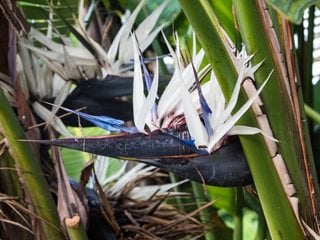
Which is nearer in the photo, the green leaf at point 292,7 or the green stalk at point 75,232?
the green leaf at point 292,7

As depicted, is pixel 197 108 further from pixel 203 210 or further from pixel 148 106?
pixel 203 210

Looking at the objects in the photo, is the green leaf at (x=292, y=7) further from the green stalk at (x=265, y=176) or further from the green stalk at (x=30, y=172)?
the green stalk at (x=30, y=172)

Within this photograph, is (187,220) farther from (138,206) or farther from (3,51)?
(3,51)

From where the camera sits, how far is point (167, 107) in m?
0.43

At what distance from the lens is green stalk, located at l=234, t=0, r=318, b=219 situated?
0.39 metres

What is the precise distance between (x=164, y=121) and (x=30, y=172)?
143 millimetres

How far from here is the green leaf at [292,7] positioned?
279 mm

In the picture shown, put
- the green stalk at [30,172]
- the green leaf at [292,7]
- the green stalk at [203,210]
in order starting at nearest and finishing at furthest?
1. the green leaf at [292,7]
2. the green stalk at [30,172]
3. the green stalk at [203,210]

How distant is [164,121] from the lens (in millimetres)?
425

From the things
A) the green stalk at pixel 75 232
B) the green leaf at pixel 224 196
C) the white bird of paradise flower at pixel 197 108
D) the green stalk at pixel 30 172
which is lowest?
the green leaf at pixel 224 196

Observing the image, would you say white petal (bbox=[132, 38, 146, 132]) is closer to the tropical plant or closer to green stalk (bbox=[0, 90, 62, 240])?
the tropical plant

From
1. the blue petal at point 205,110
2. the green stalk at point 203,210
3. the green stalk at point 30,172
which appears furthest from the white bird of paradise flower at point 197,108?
the green stalk at point 203,210

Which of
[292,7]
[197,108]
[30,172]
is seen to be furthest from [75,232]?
[292,7]

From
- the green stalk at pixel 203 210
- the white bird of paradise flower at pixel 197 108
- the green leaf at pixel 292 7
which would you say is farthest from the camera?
the green stalk at pixel 203 210
